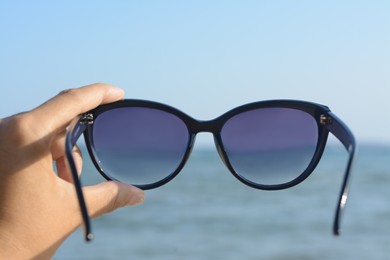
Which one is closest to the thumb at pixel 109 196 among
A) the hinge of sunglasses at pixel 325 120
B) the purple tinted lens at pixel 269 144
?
the purple tinted lens at pixel 269 144

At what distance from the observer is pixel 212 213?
34.3ft

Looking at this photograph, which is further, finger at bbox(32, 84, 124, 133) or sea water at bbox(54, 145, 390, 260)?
sea water at bbox(54, 145, 390, 260)

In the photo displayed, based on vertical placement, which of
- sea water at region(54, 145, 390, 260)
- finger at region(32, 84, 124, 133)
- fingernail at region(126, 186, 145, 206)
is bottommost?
sea water at region(54, 145, 390, 260)

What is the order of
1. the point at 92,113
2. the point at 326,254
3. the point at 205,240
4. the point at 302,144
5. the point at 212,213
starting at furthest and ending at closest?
the point at 212,213 → the point at 205,240 → the point at 326,254 → the point at 302,144 → the point at 92,113

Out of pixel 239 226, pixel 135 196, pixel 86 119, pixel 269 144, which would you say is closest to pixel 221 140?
pixel 269 144

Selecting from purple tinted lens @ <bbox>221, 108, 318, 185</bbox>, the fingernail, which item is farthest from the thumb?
purple tinted lens @ <bbox>221, 108, 318, 185</bbox>

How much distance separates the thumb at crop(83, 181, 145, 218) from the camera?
1951 millimetres

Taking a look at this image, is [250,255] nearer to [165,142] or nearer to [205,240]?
[205,240]

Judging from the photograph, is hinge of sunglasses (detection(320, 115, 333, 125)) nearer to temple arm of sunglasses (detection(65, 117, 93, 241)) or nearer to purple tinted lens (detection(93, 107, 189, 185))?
purple tinted lens (detection(93, 107, 189, 185))

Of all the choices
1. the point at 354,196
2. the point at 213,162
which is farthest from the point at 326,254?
the point at 213,162

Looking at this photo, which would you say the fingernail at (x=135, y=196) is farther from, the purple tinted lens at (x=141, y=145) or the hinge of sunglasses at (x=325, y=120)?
the hinge of sunglasses at (x=325, y=120)

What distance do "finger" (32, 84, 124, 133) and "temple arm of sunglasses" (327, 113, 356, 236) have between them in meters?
0.62

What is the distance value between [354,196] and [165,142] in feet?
34.4

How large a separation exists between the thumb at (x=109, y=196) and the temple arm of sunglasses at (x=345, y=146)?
0.59m
